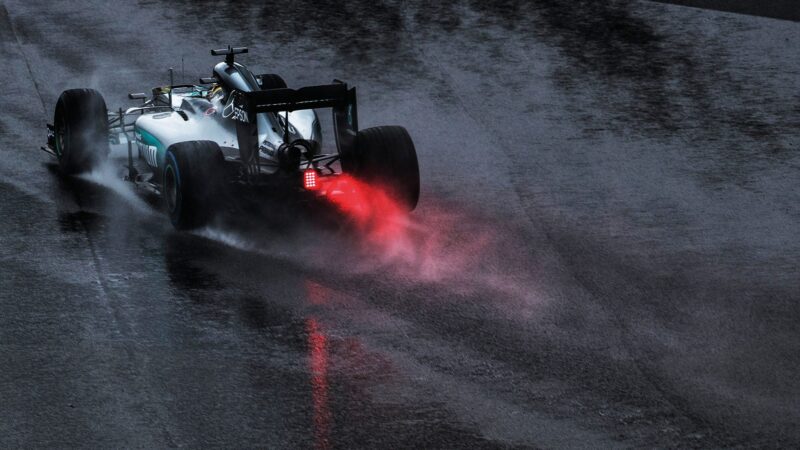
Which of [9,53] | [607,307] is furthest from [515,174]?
[9,53]

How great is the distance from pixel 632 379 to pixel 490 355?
110cm

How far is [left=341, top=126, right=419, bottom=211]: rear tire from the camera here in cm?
1291

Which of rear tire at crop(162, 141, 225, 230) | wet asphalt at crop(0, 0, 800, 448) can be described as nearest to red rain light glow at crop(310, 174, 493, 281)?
wet asphalt at crop(0, 0, 800, 448)

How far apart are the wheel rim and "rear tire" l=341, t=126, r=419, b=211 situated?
1.69 meters

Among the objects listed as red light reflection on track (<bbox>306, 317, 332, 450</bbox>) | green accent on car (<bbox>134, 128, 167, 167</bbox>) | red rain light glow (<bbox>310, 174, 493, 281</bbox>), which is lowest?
red light reflection on track (<bbox>306, 317, 332, 450</bbox>)

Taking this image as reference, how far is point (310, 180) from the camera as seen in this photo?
12.5 m

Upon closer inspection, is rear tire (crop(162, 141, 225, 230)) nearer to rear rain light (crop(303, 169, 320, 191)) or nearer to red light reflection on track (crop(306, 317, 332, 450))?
rear rain light (crop(303, 169, 320, 191))

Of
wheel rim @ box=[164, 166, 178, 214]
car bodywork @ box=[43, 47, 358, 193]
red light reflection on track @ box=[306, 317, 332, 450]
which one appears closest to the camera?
red light reflection on track @ box=[306, 317, 332, 450]

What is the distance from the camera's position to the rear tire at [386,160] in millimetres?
12914

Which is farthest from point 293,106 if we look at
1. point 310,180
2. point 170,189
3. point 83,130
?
point 83,130

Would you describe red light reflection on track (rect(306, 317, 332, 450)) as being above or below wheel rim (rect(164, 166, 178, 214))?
below

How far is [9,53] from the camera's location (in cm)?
1966

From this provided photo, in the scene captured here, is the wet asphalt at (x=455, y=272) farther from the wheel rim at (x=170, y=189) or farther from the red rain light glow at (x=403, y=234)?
the wheel rim at (x=170, y=189)

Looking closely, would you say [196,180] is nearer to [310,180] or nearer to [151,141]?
[310,180]
